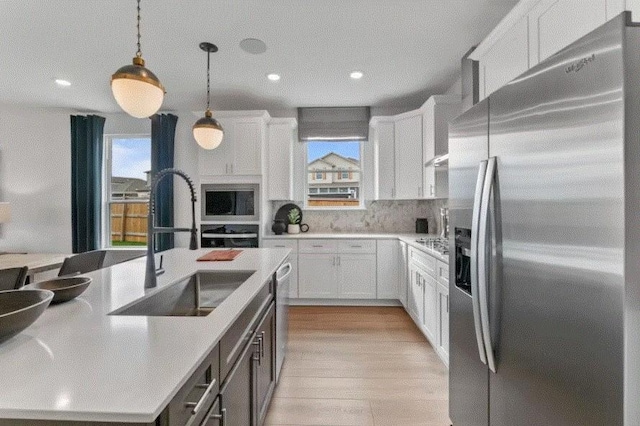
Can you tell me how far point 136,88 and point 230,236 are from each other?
2506 millimetres

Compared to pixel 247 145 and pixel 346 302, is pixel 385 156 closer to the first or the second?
pixel 247 145

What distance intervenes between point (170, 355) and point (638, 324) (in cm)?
114

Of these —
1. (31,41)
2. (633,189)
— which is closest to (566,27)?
(633,189)

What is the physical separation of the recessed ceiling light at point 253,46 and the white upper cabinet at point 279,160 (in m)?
1.42

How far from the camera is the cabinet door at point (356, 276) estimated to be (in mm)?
4047

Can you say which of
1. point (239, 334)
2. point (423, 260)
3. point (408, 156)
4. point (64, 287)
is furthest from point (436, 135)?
point (64, 287)

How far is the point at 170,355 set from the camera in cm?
81

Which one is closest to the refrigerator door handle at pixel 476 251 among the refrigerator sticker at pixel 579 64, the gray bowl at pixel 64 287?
the refrigerator sticker at pixel 579 64

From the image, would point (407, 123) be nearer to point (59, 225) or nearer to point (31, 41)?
point (31, 41)

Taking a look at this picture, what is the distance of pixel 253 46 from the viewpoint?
9.23 feet

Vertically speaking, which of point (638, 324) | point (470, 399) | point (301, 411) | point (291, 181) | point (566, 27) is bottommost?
point (301, 411)

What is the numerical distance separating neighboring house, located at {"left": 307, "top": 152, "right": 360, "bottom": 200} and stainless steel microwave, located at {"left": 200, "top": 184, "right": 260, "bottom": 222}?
3.32 ft

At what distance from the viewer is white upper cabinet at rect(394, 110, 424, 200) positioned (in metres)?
3.89

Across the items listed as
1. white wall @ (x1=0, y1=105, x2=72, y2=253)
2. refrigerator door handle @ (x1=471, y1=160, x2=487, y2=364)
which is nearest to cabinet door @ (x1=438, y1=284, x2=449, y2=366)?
refrigerator door handle @ (x1=471, y1=160, x2=487, y2=364)
